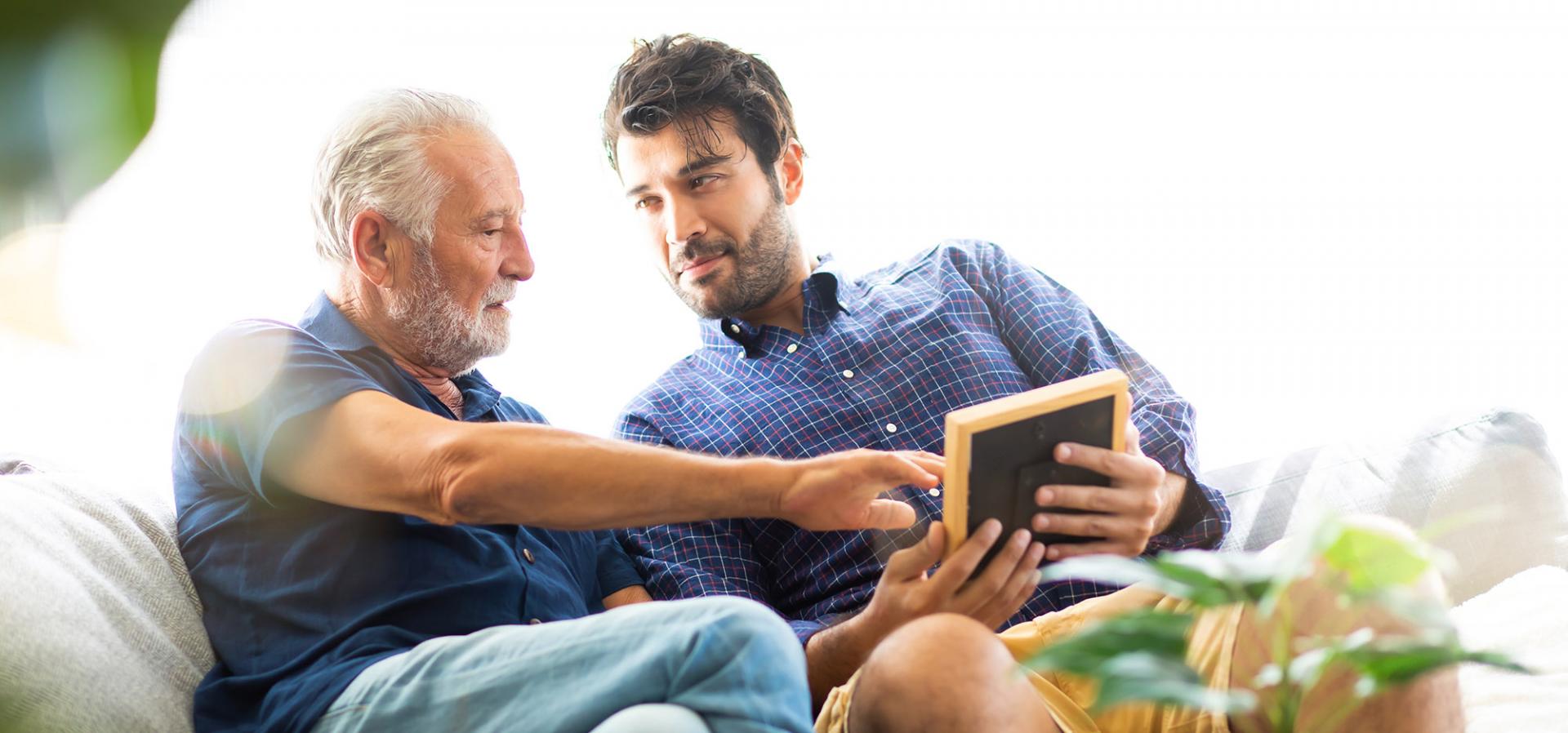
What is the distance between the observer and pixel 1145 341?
2.69 m

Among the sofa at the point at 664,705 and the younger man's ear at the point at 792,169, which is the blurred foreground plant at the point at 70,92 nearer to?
the sofa at the point at 664,705

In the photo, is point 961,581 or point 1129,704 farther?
point 961,581

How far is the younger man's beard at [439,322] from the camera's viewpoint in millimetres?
1616

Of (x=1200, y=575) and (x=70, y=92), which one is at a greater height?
(x=70, y=92)

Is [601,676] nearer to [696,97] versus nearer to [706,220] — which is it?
[706,220]

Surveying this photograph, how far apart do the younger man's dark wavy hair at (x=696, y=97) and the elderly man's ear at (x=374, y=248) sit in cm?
54

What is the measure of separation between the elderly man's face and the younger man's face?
336 millimetres

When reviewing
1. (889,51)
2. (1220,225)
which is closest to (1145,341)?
(1220,225)

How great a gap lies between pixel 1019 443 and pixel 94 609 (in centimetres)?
105

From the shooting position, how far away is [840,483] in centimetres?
129

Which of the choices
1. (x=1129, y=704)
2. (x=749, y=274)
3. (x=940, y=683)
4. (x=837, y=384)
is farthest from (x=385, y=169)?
(x=1129, y=704)

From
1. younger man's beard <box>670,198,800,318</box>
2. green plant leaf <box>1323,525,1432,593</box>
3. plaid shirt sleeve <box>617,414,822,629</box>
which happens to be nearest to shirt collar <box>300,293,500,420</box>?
plaid shirt sleeve <box>617,414,822,629</box>

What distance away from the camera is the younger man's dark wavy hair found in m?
2.00

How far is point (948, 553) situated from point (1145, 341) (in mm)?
1528
